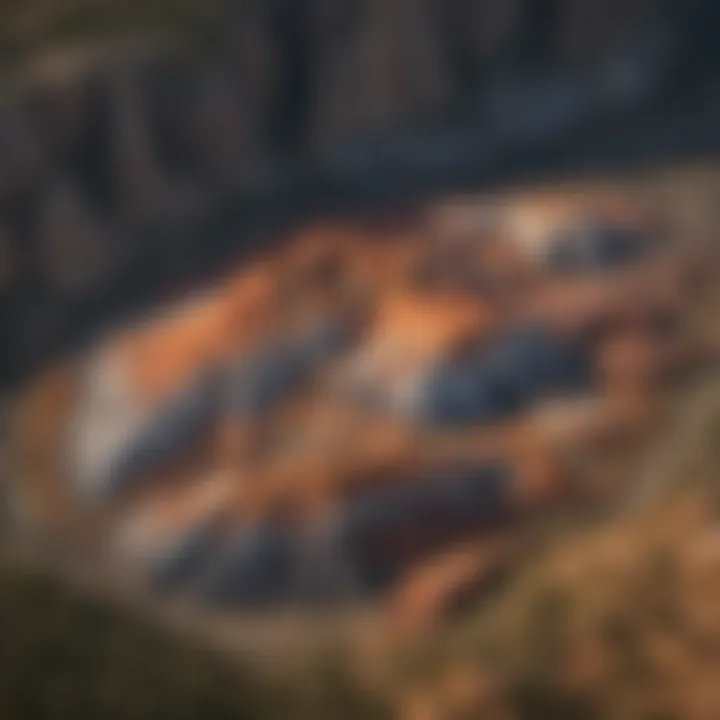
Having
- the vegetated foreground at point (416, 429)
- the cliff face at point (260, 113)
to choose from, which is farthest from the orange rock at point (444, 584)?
the cliff face at point (260, 113)

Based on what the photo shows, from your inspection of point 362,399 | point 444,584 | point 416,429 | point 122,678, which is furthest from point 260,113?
point 122,678

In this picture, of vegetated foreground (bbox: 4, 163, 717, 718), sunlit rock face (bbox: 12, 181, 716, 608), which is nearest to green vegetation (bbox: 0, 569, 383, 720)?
vegetated foreground (bbox: 4, 163, 717, 718)

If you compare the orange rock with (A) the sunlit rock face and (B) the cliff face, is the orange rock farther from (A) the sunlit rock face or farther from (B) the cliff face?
(B) the cliff face

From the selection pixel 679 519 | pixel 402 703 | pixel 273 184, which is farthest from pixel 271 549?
pixel 273 184

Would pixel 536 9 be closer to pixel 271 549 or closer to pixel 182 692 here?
pixel 271 549

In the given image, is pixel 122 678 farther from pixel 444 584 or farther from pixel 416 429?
pixel 416 429

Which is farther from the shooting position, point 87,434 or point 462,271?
point 462,271
